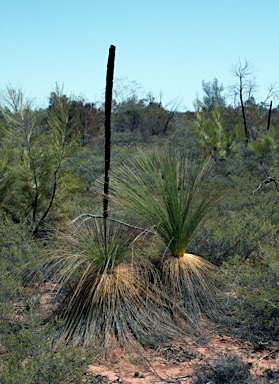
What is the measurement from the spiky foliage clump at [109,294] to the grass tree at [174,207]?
255 millimetres

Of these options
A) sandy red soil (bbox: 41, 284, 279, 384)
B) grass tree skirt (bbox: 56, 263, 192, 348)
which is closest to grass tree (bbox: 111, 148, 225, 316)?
grass tree skirt (bbox: 56, 263, 192, 348)

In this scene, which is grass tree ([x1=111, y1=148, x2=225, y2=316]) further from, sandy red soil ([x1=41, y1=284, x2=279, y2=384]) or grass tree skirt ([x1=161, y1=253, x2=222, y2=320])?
sandy red soil ([x1=41, y1=284, x2=279, y2=384])

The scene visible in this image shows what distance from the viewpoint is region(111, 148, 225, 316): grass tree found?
5.13 metres

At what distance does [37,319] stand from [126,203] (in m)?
1.53

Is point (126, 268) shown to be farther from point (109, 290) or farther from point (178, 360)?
point (178, 360)

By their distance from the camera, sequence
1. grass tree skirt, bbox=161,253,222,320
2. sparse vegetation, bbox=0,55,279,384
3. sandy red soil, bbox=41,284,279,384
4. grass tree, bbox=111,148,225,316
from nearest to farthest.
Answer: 1. sandy red soil, bbox=41,284,279,384
2. sparse vegetation, bbox=0,55,279,384
3. grass tree skirt, bbox=161,253,222,320
4. grass tree, bbox=111,148,225,316

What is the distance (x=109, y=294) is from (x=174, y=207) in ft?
3.77

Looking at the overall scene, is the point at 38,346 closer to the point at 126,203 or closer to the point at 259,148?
the point at 126,203

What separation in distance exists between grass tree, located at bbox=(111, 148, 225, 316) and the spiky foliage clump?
25 cm

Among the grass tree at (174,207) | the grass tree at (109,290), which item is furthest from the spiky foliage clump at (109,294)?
the grass tree at (174,207)

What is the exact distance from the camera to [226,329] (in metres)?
4.86

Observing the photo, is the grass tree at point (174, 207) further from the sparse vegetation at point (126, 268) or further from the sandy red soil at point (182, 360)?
the sandy red soil at point (182, 360)

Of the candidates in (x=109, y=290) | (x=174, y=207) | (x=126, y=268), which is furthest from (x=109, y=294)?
(x=174, y=207)

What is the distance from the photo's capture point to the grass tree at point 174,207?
513 centimetres
